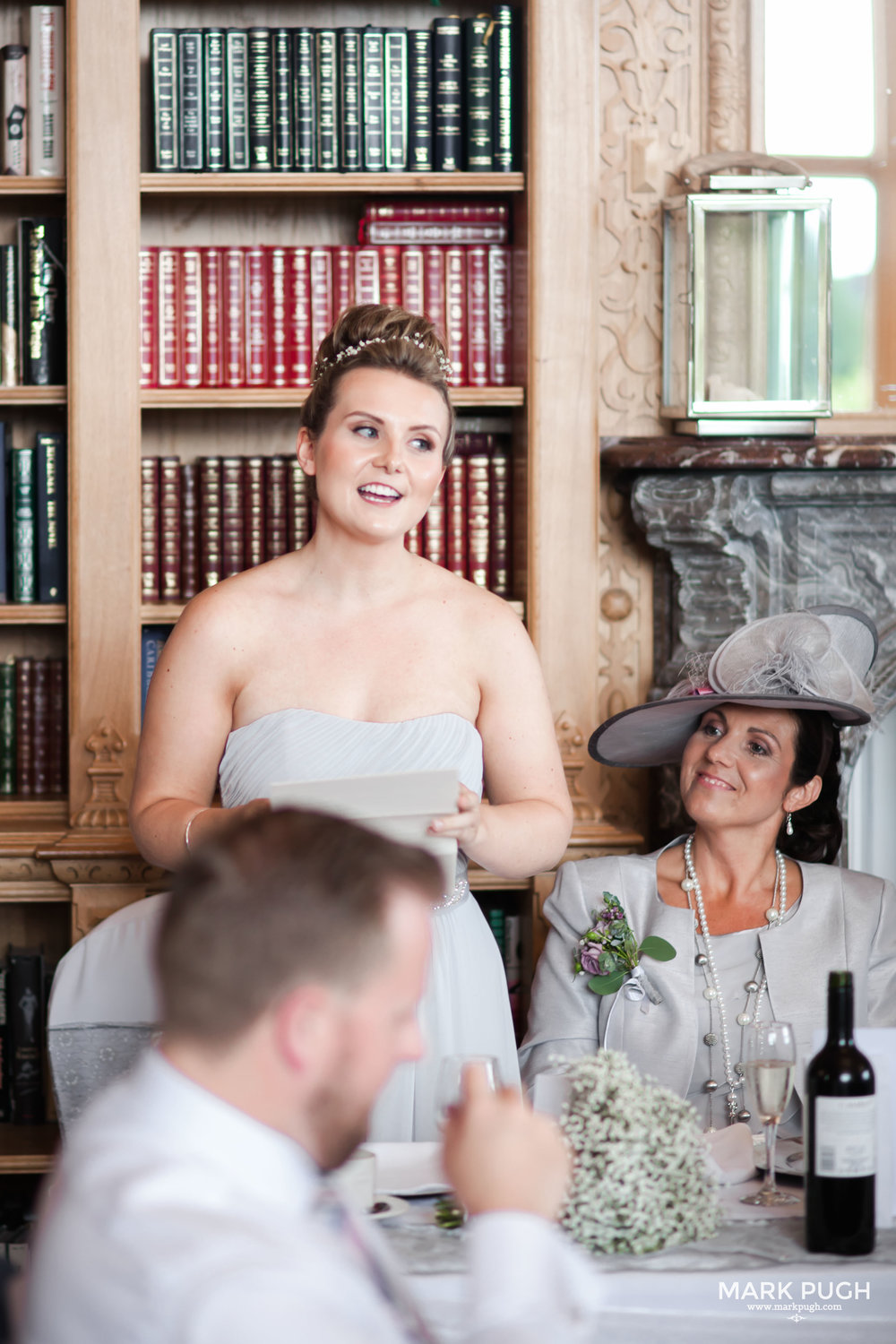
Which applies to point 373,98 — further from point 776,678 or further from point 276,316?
point 776,678

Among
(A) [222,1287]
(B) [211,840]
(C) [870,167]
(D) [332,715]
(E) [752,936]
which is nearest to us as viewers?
(A) [222,1287]

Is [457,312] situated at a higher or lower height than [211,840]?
higher

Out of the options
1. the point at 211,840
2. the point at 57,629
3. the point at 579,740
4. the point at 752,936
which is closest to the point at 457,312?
the point at 579,740

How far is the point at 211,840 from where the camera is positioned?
845 mm

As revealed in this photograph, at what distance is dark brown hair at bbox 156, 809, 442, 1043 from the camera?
78cm

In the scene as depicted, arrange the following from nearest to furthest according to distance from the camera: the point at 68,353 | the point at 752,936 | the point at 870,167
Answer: the point at 752,936
the point at 68,353
the point at 870,167

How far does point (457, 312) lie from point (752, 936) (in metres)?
1.36

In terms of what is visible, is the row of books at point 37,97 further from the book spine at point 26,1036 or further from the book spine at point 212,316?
the book spine at point 26,1036

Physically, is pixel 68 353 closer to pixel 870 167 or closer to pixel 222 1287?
pixel 870 167

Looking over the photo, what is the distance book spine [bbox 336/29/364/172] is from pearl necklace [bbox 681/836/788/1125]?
145 centimetres

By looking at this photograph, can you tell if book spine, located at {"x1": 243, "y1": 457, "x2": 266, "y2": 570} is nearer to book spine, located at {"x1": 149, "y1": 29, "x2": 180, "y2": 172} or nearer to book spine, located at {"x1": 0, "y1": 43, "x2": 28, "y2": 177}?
book spine, located at {"x1": 149, "y1": 29, "x2": 180, "y2": 172}

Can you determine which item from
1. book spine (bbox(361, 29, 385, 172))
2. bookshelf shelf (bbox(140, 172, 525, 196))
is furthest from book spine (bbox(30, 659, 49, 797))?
book spine (bbox(361, 29, 385, 172))

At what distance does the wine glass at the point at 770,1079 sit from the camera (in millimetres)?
1362

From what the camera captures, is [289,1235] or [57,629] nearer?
[289,1235]
